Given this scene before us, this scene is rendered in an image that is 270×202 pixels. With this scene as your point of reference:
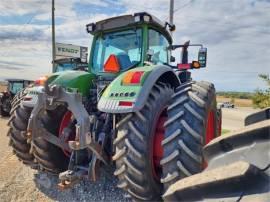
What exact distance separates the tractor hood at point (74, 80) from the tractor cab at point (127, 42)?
31 centimetres

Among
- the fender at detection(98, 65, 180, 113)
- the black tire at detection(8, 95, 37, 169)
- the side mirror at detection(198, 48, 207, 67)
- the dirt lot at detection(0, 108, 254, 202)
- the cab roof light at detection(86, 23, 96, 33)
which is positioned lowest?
the dirt lot at detection(0, 108, 254, 202)

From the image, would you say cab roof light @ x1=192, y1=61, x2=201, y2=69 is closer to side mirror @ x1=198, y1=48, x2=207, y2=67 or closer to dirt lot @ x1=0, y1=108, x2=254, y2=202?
side mirror @ x1=198, y1=48, x2=207, y2=67

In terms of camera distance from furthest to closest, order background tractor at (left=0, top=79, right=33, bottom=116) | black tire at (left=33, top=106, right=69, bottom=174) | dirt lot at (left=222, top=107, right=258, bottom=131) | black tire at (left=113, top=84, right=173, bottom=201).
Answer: background tractor at (left=0, top=79, right=33, bottom=116) < dirt lot at (left=222, top=107, right=258, bottom=131) < black tire at (left=33, top=106, right=69, bottom=174) < black tire at (left=113, top=84, right=173, bottom=201)

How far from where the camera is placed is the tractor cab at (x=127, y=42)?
4387mm

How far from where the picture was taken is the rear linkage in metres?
3.14

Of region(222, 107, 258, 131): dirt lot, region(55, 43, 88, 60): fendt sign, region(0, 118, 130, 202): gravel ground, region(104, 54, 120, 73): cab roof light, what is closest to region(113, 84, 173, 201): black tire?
region(0, 118, 130, 202): gravel ground

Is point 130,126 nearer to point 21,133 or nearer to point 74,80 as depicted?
point 74,80

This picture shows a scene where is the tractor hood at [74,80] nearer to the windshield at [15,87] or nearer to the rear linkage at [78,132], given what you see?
the rear linkage at [78,132]

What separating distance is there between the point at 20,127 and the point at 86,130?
165 cm

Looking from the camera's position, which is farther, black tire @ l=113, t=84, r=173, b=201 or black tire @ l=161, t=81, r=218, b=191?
black tire @ l=113, t=84, r=173, b=201

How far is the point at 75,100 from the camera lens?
3.28 m

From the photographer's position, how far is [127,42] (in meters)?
4.64

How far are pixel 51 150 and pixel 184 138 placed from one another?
187 centimetres

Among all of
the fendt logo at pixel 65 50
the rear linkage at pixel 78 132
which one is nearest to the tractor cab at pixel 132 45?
the rear linkage at pixel 78 132
